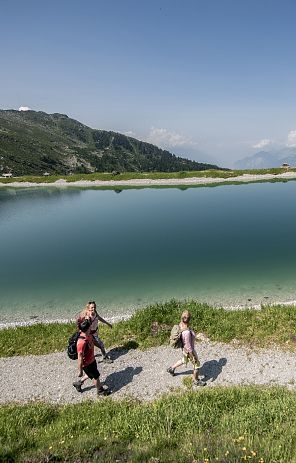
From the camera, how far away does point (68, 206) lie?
8356 centimetres

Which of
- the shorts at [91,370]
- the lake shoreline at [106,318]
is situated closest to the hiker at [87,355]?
the shorts at [91,370]

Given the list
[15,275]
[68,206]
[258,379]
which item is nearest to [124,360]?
[258,379]

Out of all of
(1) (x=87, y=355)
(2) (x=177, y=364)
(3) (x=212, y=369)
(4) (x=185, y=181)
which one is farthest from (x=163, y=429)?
(4) (x=185, y=181)

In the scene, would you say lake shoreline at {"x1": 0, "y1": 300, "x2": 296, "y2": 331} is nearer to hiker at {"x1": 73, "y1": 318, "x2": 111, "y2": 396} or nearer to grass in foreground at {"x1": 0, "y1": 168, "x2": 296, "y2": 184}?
hiker at {"x1": 73, "y1": 318, "x2": 111, "y2": 396}

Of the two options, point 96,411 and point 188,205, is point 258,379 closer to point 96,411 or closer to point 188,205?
point 96,411

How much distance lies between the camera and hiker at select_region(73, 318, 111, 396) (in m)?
14.0

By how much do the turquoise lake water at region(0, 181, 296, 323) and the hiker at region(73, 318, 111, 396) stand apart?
1015 centimetres

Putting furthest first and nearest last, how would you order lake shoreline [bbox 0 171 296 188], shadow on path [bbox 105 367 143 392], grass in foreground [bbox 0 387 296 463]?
lake shoreline [bbox 0 171 296 188] → shadow on path [bbox 105 367 143 392] → grass in foreground [bbox 0 387 296 463]

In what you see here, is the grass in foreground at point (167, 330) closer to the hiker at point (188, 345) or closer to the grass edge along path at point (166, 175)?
the hiker at point (188, 345)

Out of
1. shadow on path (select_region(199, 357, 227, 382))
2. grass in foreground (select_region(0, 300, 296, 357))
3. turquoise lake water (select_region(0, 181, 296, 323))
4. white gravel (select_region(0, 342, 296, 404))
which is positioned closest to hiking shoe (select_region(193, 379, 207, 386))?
white gravel (select_region(0, 342, 296, 404))

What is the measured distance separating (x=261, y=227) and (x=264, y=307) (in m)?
32.0

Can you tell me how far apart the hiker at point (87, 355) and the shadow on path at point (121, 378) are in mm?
642

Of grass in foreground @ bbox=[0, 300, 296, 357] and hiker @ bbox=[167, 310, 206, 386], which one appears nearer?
hiker @ bbox=[167, 310, 206, 386]

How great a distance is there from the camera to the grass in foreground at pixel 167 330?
19000 mm
